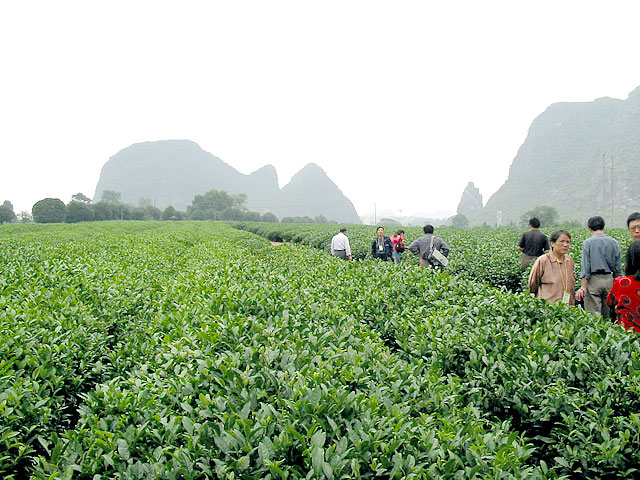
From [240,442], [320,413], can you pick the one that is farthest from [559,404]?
[240,442]

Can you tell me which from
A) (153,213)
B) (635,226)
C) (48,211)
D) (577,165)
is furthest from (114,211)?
(577,165)

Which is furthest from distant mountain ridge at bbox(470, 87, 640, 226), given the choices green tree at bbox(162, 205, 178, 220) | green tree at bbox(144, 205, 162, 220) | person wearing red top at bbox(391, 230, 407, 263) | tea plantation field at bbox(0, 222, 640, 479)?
tea plantation field at bbox(0, 222, 640, 479)

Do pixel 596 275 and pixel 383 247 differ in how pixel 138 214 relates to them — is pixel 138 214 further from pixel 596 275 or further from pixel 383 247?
pixel 596 275

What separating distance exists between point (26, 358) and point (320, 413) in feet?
7.80

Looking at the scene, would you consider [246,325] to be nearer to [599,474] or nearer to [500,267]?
[599,474]

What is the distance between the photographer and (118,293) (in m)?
5.12

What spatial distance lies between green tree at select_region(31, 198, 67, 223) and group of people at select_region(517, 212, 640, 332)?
78.1 meters

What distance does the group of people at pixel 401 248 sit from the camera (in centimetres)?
878

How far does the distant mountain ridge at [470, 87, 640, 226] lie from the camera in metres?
89.4

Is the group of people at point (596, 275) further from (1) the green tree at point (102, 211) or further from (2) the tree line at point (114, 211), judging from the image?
(1) the green tree at point (102, 211)

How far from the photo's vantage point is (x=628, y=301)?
16.0 ft

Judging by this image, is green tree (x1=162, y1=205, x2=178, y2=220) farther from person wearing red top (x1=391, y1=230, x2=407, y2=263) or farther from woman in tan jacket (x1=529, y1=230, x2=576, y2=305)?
woman in tan jacket (x1=529, y1=230, x2=576, y2=305)

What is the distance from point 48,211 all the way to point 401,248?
242 ft

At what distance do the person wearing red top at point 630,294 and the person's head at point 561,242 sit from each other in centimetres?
71
